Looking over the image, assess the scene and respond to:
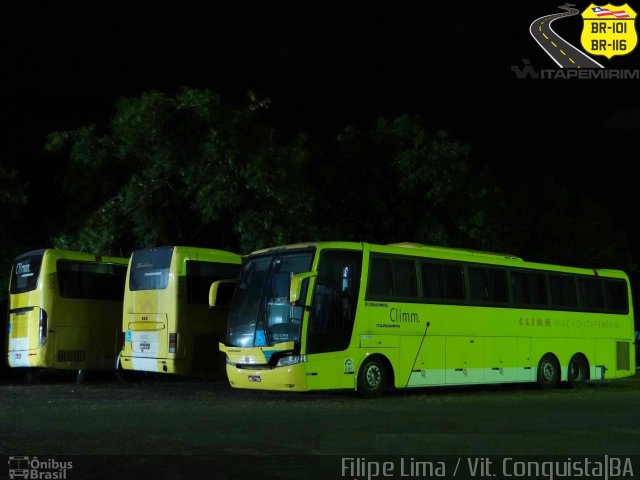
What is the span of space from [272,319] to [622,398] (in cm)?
725

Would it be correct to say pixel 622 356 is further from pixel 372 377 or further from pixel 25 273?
pixel 25 273

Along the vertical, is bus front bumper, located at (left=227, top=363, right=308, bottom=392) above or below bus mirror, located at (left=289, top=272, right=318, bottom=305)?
below

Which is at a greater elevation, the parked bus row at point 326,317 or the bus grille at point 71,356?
the parked bus row at point 326,317

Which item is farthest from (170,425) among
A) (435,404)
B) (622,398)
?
(622,398)

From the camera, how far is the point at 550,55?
971 inches

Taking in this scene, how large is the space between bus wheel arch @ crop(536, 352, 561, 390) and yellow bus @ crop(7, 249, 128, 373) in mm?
10105

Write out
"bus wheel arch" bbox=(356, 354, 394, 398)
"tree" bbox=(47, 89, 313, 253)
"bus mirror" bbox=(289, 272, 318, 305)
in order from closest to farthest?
"bus mirror" bbox=(289, 272, 318, 305), "bus wheel arch" bbox=(356, 354, 394, 398), "tree" bbox=(47, 89, 313, 253)

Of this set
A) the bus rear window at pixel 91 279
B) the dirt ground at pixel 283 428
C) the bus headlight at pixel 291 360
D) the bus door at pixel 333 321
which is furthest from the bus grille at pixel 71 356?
the bus door at pixel 333 321

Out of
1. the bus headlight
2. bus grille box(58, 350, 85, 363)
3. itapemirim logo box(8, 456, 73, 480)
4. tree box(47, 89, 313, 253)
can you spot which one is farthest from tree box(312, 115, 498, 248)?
itapemirim logo box(8, 456, 73, 480)

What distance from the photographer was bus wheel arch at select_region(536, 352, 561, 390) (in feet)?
73.6

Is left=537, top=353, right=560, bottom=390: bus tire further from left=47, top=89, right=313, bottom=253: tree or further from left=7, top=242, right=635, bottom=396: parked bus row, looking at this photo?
left=47, top=89, right=313, bottom=253: tree

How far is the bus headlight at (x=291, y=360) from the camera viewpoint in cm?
1716

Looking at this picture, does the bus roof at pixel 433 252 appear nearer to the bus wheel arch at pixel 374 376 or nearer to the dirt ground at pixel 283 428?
the bus wheel arch at pixel 374 376

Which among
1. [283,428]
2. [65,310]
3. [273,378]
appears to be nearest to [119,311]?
[65,310]
